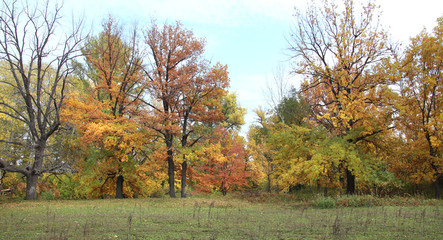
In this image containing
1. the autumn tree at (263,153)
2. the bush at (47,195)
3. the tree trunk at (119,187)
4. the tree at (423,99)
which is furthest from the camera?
the autumn tree at (263,153)

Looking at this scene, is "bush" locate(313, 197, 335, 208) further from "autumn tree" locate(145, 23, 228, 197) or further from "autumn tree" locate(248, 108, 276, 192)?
"autumn tree" locate(248, 108, 276, 192)

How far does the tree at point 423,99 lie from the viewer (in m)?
14.4

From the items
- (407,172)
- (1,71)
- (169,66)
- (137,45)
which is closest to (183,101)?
(169,66)

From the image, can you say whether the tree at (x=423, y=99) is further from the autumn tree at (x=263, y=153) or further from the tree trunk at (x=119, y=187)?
the tree trunk at (x=119, y=187)

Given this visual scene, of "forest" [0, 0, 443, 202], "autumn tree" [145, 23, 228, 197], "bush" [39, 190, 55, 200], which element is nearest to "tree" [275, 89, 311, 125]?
"forest" [0, 0, 443, 202]

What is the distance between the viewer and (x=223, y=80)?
17625mm

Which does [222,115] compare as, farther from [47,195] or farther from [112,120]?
[47,195]

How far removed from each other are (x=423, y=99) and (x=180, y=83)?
1308 cm

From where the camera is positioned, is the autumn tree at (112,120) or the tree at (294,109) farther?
the tree at (294,109)

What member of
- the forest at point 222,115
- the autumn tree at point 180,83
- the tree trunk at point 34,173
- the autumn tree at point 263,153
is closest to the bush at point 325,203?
the forest at point 222,115

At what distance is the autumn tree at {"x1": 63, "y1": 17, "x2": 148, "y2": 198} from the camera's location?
1631cm

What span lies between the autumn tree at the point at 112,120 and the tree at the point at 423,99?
14.5 m

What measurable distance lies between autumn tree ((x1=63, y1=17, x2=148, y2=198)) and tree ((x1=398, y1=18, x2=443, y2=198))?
14.5 metres

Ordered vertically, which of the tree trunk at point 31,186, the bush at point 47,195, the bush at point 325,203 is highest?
the tree trunk at point 31,186
